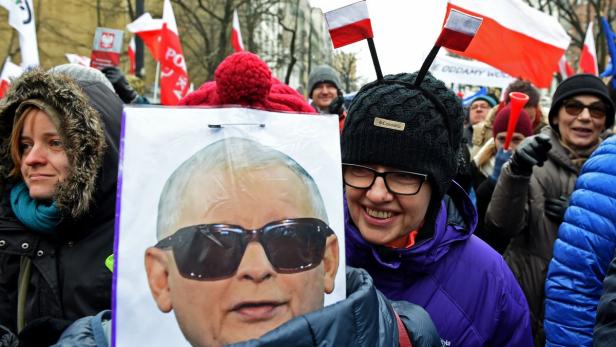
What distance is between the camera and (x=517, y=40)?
4242 mm

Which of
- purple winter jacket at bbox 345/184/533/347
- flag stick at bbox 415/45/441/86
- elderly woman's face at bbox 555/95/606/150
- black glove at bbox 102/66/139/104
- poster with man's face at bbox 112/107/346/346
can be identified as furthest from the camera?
black glove at bbox 102/66/139/104

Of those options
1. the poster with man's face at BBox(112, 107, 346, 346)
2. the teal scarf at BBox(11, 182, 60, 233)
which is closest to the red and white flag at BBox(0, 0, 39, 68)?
the teal scarf at BBox(11, 182, 60, 233)

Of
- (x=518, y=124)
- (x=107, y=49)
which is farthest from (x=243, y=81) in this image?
(x=107, y=49)

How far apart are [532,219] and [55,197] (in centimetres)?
232

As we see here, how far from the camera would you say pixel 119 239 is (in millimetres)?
1022

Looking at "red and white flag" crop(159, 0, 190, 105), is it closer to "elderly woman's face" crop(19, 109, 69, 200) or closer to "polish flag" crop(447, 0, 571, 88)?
"polish flag" crop(447, 0, 571, 88)

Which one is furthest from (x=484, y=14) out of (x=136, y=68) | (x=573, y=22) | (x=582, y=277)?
(x=573, y=22)

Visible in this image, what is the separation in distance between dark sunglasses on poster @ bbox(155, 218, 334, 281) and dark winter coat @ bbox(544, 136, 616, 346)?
137cm

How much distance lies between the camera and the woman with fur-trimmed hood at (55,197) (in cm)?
182

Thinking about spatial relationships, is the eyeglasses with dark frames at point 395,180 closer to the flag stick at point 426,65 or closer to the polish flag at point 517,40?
the flag stick at point 426,65

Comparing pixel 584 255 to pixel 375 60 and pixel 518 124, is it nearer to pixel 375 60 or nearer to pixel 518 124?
pixel 375 60

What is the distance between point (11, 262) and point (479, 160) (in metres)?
3.29

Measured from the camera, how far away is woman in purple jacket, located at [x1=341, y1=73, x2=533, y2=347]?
1.71 meters

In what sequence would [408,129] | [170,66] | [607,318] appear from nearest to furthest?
[607,318] < [408,129] < [170,66]
